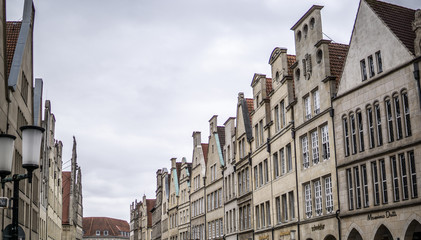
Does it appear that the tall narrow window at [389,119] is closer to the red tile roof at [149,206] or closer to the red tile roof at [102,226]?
the red tile roof at [149,206]

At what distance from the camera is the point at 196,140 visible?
65438 millimetres

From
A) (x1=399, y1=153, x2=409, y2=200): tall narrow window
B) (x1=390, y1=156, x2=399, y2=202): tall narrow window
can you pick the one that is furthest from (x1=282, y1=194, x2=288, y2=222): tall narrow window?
(x1=399, y1=153, x2=409, y2=200): tall narrow window

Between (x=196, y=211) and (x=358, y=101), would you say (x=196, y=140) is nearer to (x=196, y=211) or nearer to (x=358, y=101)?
(x=196, y=211)

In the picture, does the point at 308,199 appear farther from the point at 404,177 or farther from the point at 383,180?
the point at 404,177

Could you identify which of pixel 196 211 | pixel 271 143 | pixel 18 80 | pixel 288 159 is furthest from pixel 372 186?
pixel 196 211

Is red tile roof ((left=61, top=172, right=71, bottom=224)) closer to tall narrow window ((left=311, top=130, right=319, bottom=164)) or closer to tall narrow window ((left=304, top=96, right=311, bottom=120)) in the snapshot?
tall narrow window ((left=304, top=96, right=311, bottom=120))

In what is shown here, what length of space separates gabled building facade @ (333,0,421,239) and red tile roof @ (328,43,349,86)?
1.81m

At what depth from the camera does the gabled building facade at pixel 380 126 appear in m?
22.9

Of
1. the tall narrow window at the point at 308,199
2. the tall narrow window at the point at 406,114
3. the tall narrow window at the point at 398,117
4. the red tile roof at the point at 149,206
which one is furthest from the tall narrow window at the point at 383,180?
the red tile roof at the point at 149,206

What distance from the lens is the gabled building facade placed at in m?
22.9

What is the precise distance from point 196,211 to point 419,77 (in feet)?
145

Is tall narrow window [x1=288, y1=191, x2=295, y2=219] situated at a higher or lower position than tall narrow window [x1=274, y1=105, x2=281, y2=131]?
lower

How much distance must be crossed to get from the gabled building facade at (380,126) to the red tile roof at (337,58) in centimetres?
181

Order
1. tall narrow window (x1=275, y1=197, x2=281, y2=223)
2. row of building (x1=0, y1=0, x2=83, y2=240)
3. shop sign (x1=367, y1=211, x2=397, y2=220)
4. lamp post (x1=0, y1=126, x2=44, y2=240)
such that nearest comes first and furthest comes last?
lamp post (x1=0, y1=126, x2=44, y2=240) < shop sign (x1=367, y1=211, x2=397, y2=220) < row of building (x1=0, y1=0, x2=83, y2=240) < tall narrow window (x1=275, y1=197, x2=281, y2=223)
